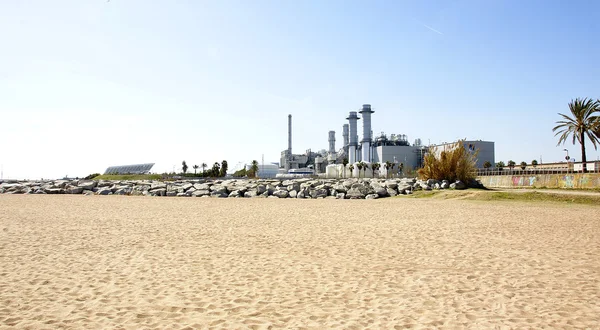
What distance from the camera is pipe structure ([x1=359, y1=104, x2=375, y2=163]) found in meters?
103

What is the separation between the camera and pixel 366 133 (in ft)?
345

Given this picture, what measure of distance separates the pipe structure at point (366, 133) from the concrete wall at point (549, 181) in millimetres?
61178

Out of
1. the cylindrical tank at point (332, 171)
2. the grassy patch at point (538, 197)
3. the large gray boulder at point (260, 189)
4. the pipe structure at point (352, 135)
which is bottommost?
the grassy patch at point (538, 197)

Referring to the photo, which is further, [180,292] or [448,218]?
[448,218]

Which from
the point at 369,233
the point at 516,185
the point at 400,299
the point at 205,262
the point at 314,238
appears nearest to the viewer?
the point at 400,299

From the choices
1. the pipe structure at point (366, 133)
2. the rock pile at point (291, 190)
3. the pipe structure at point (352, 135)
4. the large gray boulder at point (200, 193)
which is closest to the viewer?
the rock pile at point (291, 190)

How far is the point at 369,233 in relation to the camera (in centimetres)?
1197

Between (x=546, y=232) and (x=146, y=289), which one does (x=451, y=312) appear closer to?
(x=146, y=289)

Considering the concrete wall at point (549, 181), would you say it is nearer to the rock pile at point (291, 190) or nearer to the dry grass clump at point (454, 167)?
the dry grass clump at point (454, 167)

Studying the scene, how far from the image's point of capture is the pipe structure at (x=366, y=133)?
4045 inches


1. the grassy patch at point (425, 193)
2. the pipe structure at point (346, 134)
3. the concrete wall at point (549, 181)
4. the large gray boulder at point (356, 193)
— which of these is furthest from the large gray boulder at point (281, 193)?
the pipe structure at point (346, 134)

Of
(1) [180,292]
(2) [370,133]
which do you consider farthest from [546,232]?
(2) [370,133]

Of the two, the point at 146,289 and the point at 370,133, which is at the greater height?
the point at 370,133

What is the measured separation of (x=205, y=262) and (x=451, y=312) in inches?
195
